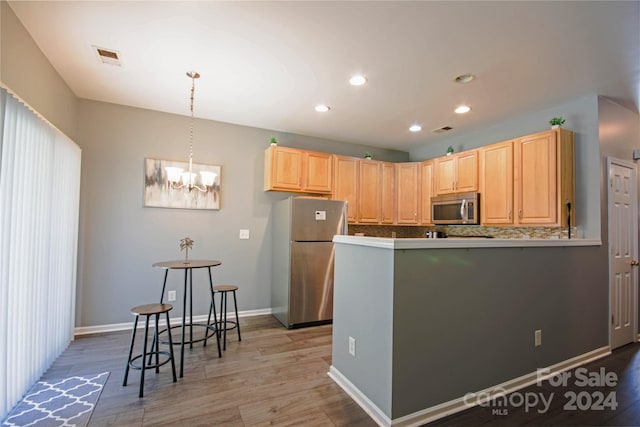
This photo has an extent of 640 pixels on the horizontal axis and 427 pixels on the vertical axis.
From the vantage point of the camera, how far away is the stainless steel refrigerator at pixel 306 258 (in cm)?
387

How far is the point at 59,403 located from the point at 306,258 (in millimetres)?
2539

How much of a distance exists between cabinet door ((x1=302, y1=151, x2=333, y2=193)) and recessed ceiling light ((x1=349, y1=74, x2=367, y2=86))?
156cm

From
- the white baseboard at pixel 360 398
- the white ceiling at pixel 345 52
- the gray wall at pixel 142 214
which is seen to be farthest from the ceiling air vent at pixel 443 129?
the white baseboard at pixel 360 398

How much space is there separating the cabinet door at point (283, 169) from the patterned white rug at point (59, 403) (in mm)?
2699

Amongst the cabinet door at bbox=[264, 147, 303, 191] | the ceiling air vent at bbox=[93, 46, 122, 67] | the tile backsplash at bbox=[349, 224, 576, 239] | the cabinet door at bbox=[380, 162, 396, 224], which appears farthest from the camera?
the cabinet door at bbox=[380, 162, 396, 224]

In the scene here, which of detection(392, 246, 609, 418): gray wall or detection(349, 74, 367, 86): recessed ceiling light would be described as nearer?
detection(392, 246, 609, 418): gray wall

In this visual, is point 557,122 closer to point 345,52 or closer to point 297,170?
point 345,52

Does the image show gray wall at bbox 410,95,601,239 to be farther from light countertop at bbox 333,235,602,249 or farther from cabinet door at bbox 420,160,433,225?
cabinet door at bbox 420,160,433,225

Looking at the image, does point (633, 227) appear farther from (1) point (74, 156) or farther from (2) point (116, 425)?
(1) point (74, 156)

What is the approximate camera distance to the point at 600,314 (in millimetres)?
3008

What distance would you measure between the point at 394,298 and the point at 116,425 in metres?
1.90

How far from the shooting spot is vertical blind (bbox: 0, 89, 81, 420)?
191cm

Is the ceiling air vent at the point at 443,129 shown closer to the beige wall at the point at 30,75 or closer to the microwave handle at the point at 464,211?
the microwave handle at the point at 464,211

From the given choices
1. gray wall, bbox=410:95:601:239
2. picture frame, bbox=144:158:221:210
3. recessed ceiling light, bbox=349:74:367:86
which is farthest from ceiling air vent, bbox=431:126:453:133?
picture frame, bbox=144:158:221:210
